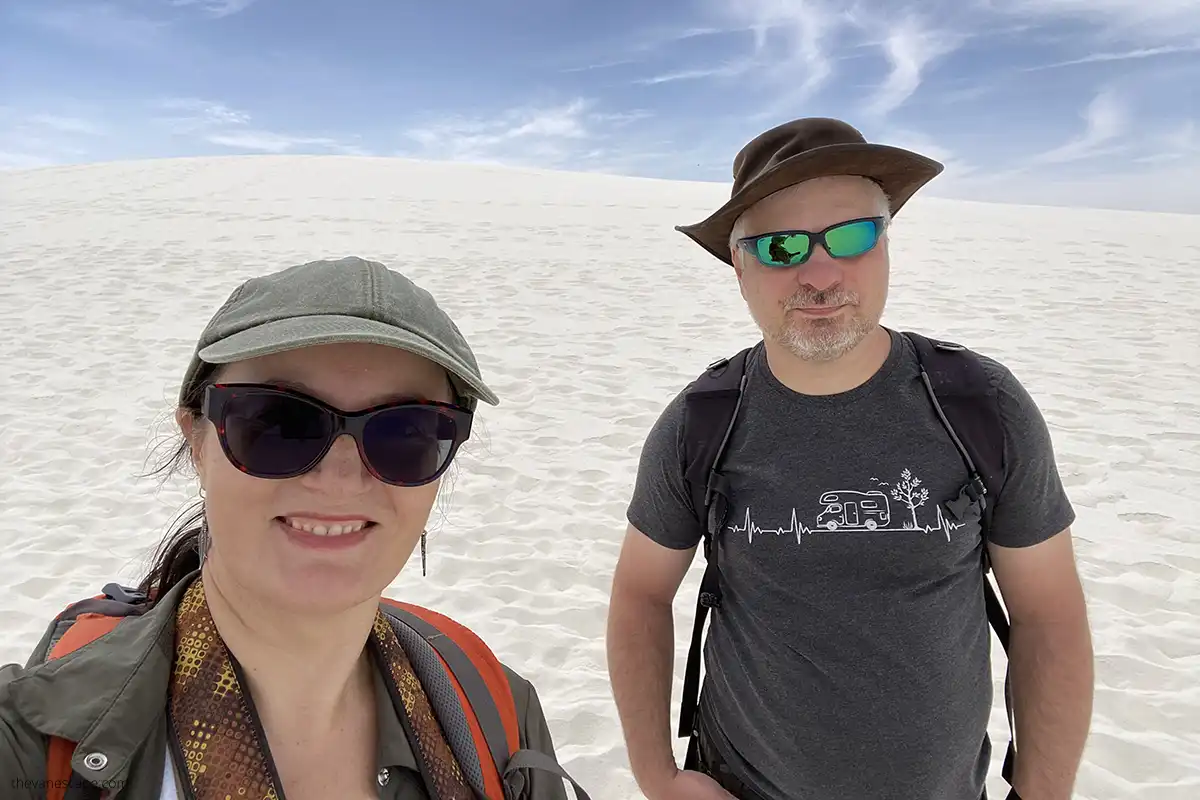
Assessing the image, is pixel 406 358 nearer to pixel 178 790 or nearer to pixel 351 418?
pixel 351 418

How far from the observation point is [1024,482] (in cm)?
147

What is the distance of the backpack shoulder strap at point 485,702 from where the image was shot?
3.96ft

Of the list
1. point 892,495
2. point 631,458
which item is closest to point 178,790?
point 892,495

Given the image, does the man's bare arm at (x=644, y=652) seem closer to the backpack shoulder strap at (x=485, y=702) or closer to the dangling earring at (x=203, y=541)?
the backpack shoulder strap at (x=485, y=702)

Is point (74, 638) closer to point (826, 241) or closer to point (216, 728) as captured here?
point (216, 728)

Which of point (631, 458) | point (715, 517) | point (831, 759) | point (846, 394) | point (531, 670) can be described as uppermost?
point (846, 394)

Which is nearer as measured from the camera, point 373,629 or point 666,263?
point 373,629

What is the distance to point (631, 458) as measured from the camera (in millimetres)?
6320

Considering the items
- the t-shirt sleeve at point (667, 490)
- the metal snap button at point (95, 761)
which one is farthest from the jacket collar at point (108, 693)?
the t-shirt sleeve at point (667, 490)

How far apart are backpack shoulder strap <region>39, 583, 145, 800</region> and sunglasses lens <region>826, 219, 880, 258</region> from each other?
1.51m

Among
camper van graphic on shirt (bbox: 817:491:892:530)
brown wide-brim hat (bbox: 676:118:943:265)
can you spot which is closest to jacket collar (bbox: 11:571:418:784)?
camper van graphic on shirt (bbox: 817:491:892:530)

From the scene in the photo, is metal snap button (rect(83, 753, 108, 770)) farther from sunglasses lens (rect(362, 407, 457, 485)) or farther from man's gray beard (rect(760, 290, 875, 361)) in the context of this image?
man's gray beard (rect(760, 290, 875, 361))

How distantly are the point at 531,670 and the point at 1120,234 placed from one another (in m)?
23.6

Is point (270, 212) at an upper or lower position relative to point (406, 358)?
upper
